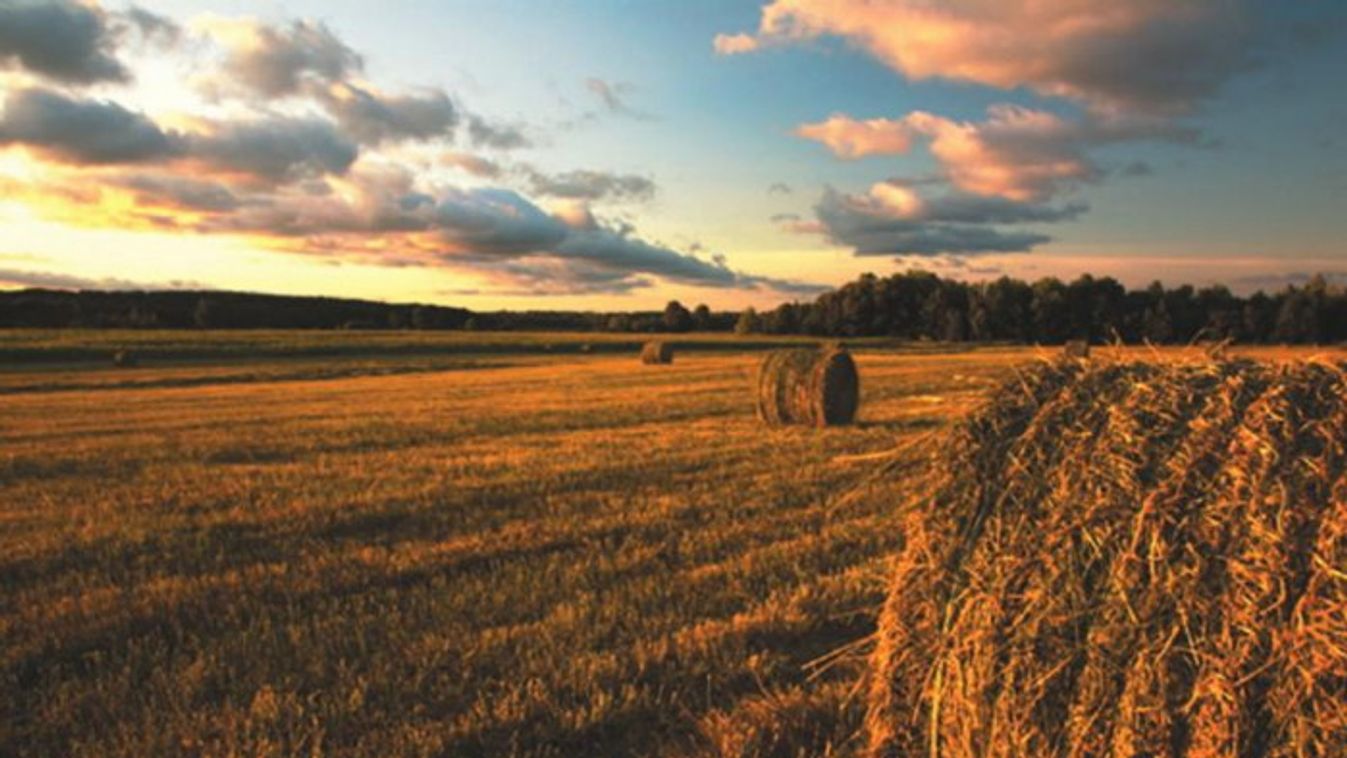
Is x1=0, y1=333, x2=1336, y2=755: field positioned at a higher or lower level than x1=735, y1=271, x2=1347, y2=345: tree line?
lower

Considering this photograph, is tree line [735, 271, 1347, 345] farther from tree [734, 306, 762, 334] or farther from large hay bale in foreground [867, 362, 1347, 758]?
large hay bale in foreground [867, 362, 1347, 758]

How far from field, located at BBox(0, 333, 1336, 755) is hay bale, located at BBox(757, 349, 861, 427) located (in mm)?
2157

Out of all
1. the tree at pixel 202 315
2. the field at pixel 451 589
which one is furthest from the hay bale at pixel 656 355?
the tree at pixel 202 315

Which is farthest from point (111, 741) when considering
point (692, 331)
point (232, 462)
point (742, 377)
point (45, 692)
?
point (692, 331)

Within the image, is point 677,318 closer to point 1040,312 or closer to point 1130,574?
point 1040,312

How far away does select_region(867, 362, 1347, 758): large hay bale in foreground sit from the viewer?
3744 mm

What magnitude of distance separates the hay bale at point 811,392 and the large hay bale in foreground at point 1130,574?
16224mm

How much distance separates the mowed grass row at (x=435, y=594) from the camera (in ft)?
17.2

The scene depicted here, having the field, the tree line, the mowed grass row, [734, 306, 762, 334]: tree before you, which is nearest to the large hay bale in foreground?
the field

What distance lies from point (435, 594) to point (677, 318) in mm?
111663

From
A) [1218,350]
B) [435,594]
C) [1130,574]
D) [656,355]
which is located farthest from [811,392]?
[656,355]

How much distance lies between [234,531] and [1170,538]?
30.6 feet

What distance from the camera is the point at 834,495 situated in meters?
11.7

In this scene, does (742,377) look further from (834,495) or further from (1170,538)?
(1170,538)
